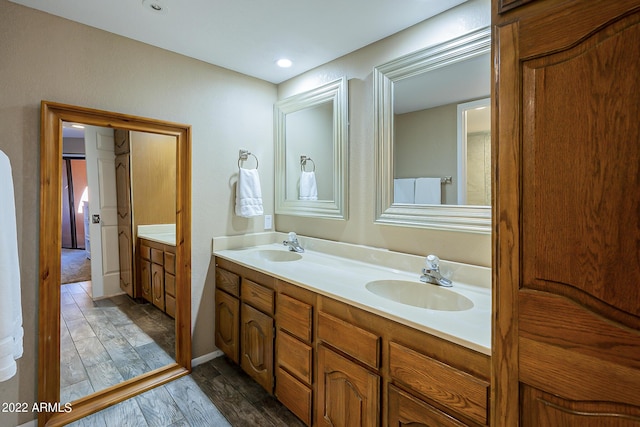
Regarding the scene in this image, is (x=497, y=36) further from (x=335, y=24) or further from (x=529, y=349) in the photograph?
(x=335, y=24)

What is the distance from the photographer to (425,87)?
5.75ft

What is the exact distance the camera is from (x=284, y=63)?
2311 mm

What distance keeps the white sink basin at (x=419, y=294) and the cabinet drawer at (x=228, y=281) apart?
100 cm

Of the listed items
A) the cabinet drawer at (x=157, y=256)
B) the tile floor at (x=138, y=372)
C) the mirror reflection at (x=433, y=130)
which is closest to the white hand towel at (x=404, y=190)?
the mirror reflection at (x=433, y=130)

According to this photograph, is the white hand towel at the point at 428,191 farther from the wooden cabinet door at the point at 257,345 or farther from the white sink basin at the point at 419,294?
the wooden cabinet door at the point at 257,345

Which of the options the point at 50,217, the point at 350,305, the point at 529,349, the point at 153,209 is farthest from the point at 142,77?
the point at 529,349

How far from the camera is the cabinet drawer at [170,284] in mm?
2230

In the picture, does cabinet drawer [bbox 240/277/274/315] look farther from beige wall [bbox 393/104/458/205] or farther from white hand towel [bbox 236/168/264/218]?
beige wall [bbox 393/104/458/205]

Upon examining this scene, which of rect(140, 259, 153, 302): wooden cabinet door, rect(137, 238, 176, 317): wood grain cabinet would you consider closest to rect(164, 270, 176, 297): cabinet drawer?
rect(137, 238, 176, 317): wood grain cabinet

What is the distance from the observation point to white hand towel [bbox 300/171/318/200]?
243 cm

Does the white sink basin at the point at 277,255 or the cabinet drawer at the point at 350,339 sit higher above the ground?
the white sink basin at the point at 277,255

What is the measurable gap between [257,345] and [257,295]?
1.07 feet

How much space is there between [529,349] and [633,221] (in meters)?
0.39

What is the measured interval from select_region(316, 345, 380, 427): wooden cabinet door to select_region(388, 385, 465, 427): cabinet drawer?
0.23 feet
